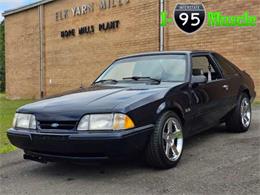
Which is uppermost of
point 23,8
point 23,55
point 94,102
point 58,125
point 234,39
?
point 23,8

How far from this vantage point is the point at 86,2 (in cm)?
1923

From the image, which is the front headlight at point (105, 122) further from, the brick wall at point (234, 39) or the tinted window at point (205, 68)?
the brick wall at point (234, 39)

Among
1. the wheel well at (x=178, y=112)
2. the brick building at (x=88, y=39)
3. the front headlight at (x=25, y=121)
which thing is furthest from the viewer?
the brick building at (x=88, y=39)

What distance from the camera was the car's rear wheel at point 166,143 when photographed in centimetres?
405

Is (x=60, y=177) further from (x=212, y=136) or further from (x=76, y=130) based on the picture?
(x=212, y=136)

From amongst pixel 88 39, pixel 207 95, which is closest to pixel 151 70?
pixel 207 95

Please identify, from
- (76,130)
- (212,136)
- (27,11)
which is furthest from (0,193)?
(27,11)

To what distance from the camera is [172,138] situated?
4383 mm

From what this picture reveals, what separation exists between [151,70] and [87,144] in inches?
73.1

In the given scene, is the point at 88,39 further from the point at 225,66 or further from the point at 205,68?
the point at 205,68

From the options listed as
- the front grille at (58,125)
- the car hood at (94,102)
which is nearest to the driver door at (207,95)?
the car hood at (94,102)

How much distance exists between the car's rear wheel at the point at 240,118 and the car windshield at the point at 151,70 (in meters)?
1.55

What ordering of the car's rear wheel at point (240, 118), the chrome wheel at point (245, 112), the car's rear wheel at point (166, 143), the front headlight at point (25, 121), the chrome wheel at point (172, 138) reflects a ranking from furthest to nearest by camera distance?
1. the chrome wheel at point (245, 112)
2. the car's rear wheel at point (240, 118)
3. the chrome wheel at point (172, 138)
4. the front headlight at point (25, 121)
5. the car's rear wheel at point (166, 143)

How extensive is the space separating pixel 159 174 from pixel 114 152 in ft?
2.19
